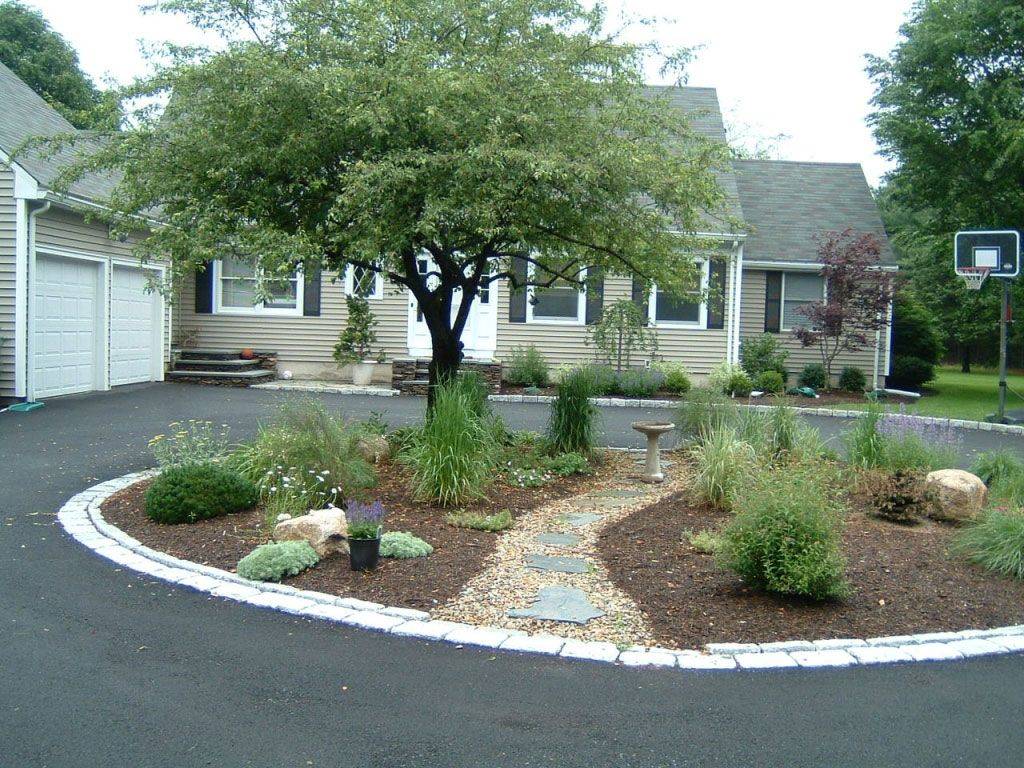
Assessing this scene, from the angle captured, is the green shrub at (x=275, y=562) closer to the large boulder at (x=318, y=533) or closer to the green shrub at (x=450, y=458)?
the large boulder at (x=318, y=533)

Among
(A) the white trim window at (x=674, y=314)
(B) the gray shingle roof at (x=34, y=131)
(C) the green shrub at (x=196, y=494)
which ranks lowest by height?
(C) the green shrub at (x=196, y=494)

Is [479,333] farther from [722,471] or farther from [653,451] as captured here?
[722,471]

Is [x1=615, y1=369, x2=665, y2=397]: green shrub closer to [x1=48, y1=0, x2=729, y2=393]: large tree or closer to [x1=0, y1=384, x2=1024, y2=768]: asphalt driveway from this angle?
[x1=48, y1=0, x2=729, y2=393]: large tree

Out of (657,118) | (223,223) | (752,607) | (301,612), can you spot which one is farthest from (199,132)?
(752,607)

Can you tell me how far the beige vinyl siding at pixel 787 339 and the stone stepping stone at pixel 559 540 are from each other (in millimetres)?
13330

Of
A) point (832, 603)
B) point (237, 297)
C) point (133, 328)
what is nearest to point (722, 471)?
point (832, 603)

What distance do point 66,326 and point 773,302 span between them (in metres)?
13.8

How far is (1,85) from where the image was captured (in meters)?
15.7

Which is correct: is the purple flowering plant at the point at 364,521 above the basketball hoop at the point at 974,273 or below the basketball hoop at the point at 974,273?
below

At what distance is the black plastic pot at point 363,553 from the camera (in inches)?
231

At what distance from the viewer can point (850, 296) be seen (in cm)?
1792

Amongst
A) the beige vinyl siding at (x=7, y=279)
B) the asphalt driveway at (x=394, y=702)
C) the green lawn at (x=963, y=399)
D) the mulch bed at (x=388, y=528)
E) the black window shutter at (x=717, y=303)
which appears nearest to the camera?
the asphalt driveway at (x=394, y=702)

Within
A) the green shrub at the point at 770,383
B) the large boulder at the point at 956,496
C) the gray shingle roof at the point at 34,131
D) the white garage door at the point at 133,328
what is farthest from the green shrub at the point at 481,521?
the green shrub at the point at 770,383

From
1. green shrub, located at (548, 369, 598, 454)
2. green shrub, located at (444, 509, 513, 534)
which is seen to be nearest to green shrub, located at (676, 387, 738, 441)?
green shrub, located at (548, 369, 598, 454)
